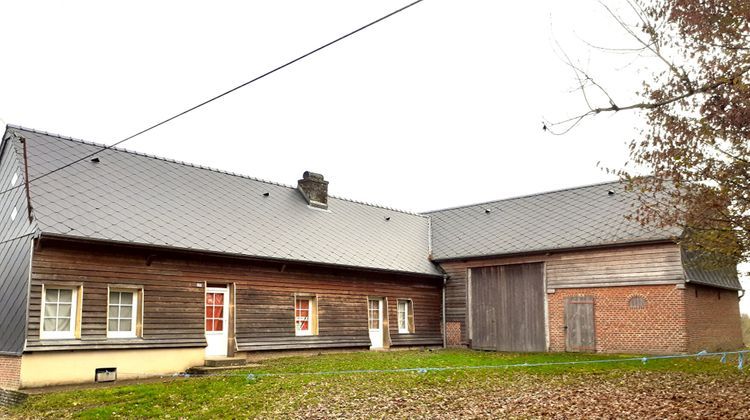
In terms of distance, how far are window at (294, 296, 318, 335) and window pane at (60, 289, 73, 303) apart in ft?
23.0

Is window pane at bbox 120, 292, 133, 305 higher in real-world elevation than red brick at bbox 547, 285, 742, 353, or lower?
higher

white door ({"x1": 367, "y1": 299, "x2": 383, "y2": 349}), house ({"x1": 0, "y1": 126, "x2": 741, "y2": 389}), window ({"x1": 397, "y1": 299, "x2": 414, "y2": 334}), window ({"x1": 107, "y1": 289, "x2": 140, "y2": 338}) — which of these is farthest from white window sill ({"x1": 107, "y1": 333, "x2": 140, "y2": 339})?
window ({"x1": 397, "y1": 299, "x2": 414, "y2": 334})

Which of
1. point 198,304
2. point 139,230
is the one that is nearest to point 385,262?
point 198,304

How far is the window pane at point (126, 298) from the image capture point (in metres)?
16.5

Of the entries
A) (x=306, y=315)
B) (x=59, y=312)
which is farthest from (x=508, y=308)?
(x=59, y=312)

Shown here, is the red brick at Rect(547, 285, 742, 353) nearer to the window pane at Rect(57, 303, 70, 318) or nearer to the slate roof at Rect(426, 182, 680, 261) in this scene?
the slate roof at Rect(426, 182, 680, 261)

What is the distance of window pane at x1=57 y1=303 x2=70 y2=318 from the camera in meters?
15.2

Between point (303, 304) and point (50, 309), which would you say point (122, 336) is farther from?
point (303, 304)

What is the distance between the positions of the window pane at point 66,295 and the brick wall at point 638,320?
15.0 meters

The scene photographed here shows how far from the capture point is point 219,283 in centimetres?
1853

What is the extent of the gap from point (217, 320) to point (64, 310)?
4.32 m

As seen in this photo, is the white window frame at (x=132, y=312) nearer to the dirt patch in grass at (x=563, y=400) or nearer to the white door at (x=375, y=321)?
the dirt patch in grass at (x=563, y=400)

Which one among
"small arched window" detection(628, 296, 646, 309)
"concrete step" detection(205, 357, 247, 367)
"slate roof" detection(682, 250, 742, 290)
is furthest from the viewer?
"small arched window" detection(628, 296, 646, 309)

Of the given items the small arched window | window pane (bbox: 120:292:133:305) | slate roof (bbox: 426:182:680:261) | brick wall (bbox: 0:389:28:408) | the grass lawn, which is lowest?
brick wall (bbox: 0:389:28:408)
